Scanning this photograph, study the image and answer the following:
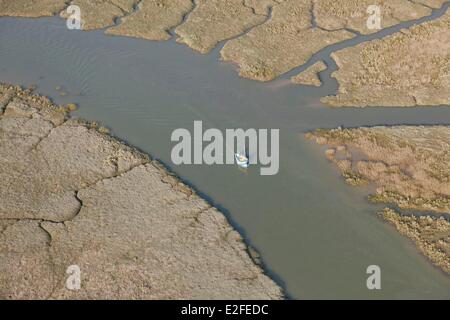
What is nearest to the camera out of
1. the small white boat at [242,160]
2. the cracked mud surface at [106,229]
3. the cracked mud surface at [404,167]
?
the cracked mud surface at [106,229]

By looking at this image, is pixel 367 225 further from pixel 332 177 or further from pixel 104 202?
pixel 104 202

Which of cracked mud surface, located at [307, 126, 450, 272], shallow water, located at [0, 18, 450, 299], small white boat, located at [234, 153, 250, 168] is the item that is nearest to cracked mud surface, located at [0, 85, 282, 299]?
shallow water, located at [0, 18, 450, 299]

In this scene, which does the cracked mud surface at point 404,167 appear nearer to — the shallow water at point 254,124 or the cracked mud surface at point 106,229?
the shallow water at point 254,124

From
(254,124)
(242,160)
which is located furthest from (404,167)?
(254,124)

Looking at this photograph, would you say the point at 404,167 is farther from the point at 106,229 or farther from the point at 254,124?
the point at 106,229

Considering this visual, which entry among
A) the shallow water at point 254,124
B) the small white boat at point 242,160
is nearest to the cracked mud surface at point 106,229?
the shallow water at point 254,124
